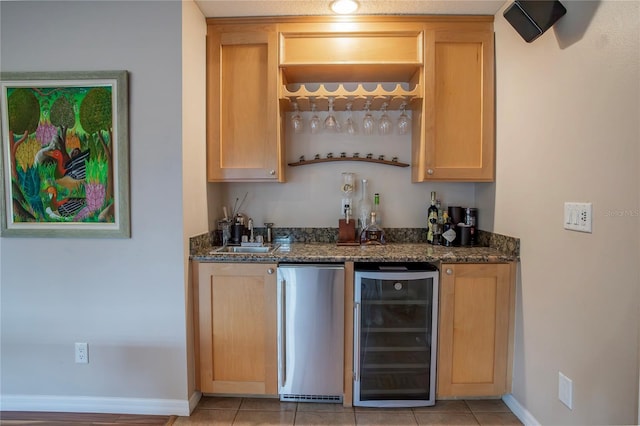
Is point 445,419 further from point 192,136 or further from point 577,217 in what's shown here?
point 192,136

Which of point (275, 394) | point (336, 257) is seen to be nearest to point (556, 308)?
point (336, 257)

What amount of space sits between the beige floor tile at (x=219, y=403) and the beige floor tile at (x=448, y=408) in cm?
104

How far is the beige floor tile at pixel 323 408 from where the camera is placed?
5.73ft

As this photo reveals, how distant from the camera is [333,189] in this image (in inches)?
90.5

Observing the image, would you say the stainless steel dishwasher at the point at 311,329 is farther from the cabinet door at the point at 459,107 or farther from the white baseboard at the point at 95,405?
the cabinet door at the point at 459,107

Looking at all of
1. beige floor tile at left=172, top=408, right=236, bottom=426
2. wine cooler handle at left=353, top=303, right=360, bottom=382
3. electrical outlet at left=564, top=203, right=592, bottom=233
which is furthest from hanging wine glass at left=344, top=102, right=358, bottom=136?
beige floor tile at left=172, top=408, right=236, bottom=426

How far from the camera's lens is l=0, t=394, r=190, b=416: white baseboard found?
5.64 ft

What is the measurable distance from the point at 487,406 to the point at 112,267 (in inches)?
89.0

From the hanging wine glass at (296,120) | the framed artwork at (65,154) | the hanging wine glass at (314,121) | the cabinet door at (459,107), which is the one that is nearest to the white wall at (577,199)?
the cabinet door at (459,107)

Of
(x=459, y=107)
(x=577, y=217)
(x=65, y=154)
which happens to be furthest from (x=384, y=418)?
(x=65, y=154)

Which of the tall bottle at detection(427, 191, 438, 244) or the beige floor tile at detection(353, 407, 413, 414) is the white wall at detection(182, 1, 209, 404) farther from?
the tall bottle at detection(427, 191, 438, 244)

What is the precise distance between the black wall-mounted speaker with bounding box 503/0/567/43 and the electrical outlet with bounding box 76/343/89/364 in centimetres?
280

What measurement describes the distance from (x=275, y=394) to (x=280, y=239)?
0.98m

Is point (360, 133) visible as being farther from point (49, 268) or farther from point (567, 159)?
point (49, 268)
